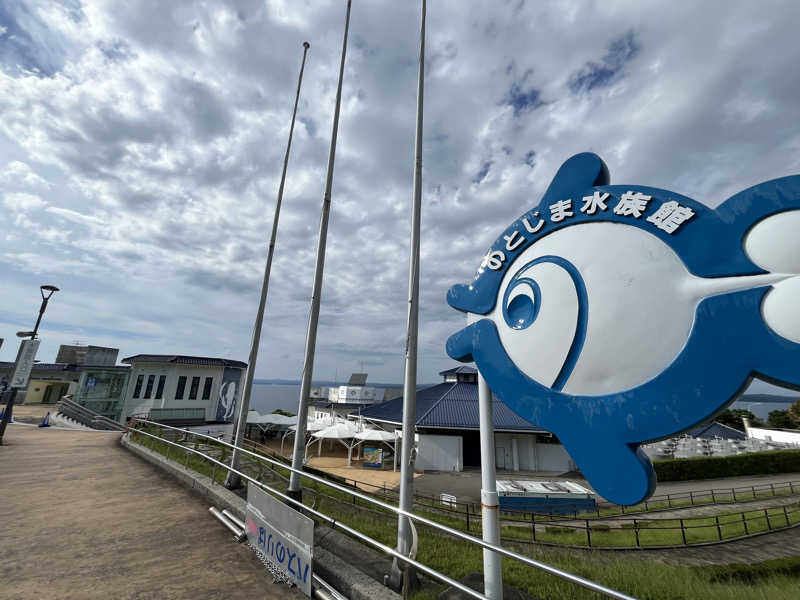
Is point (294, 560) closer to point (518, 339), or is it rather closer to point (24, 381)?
point (518, 339)

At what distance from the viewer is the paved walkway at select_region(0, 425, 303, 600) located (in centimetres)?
371

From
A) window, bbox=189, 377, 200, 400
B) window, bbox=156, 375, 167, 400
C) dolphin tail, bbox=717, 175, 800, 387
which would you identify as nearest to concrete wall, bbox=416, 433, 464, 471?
window, bbox=189, 377, 200, 400

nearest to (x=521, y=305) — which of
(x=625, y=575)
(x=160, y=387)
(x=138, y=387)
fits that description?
(x=625, y=575)

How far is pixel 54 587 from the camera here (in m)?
3.66

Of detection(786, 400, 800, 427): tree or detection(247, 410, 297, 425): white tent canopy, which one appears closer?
detection(247, 410, 297, 425): white tent canopy

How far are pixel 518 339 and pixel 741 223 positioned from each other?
7.76ft

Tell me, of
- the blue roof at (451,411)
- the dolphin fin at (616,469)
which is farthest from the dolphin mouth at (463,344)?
the blue roof at (451,411)

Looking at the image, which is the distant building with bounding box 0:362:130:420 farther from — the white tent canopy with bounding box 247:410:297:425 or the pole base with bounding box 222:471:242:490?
the pole base with bounding box 222:471:242:490

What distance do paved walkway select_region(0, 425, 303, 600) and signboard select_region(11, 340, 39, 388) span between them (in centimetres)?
781

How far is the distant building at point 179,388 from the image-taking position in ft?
88.0

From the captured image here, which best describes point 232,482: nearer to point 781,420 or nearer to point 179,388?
point 179,388

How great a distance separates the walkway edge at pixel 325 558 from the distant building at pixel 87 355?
46.3m

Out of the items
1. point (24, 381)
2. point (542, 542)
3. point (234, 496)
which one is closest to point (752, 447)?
point (542, 542)

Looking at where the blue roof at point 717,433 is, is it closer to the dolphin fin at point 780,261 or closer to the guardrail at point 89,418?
the dolphin fin at point 780,261
